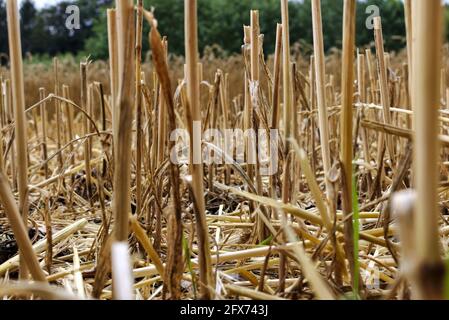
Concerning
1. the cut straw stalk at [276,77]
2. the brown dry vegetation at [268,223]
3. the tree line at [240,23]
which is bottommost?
the brown dry vegetation at [268,223]

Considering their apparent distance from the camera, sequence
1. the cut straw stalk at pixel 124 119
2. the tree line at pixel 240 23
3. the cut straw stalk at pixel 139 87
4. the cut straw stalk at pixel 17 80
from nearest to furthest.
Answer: the cut straw stalk at pixel 124 119 → the cut straw stalk at pixel 17 80 → the cut straw stalk at pixel 139 87 → the tree line at pixel 240 23

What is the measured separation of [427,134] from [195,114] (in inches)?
12.8

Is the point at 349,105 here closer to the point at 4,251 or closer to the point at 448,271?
the point at 448,271

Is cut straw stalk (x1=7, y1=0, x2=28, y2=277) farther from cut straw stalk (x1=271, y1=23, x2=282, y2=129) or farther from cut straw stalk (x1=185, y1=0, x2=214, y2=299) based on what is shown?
cut straw stalk (x1=271, y1=23, x2=282, y2=129)

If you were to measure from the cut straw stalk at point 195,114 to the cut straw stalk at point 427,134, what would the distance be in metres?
0.28

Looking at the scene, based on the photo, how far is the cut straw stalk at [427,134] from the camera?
0.86ft

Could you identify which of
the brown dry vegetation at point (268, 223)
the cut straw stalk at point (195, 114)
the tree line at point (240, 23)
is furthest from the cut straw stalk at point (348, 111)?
the tree line at point (240, 23)

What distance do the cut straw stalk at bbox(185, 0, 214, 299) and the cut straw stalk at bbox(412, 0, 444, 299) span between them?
28 centimetres

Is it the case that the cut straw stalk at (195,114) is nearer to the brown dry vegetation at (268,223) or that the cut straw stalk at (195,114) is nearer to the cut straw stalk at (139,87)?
the brown dry vegetation at (268,223)

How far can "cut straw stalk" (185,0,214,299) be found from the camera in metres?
0.53

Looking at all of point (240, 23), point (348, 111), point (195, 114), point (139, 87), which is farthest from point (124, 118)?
point (240, 23)

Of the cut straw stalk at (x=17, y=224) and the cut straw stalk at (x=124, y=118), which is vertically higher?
the cut straw stalk at (x=124, y=118)

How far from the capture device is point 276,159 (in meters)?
0.91
